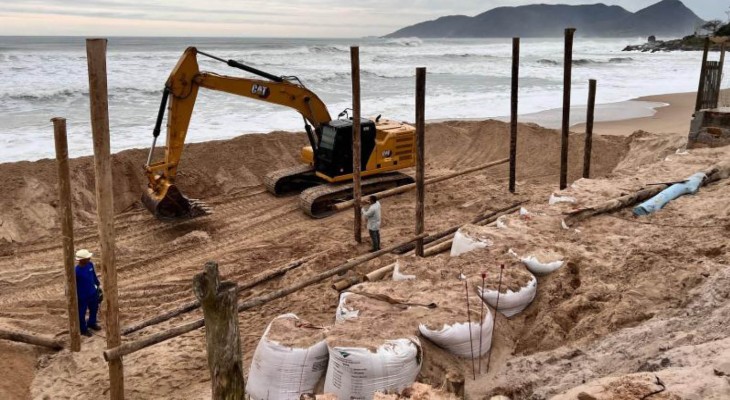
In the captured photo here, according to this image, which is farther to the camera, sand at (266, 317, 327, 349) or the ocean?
the ocean

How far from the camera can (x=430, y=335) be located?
5.59 metres

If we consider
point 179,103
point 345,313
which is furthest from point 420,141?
point 179,103

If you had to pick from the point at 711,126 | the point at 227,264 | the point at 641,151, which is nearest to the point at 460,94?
the point at 641,151

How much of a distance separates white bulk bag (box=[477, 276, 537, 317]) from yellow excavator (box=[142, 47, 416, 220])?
5.87m

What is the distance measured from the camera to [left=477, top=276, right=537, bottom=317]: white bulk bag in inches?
249

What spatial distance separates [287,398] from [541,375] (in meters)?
2.20

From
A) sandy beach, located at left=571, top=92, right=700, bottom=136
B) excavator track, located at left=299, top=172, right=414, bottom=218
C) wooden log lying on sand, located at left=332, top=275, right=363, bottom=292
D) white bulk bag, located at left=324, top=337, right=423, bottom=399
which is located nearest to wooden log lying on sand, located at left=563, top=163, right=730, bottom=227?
wooden log lying on sand, located at left=332, top=275, right=363, bottom=292

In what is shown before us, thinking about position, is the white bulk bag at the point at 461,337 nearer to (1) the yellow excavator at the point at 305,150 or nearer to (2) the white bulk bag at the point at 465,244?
(2) the white bulk bag at the point at 465,244

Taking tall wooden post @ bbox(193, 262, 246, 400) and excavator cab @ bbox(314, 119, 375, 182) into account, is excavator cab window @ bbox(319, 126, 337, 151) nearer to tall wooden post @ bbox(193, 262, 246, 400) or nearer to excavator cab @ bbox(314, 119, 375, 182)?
excavator cab @ bbox(314, 119, 375, 182)

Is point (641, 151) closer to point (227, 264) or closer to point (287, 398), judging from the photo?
point (227, 264)

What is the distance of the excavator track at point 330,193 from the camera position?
466 inches

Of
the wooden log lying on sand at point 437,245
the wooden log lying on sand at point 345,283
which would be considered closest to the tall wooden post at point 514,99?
the wooden log lying on sand at point 437,245

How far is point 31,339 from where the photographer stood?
6.78 metres

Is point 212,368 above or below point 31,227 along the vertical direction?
above
